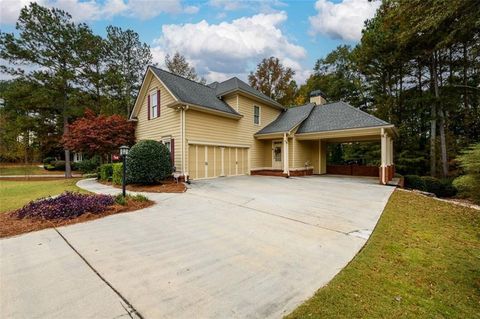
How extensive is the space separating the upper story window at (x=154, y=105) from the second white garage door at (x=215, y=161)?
11.9 ft

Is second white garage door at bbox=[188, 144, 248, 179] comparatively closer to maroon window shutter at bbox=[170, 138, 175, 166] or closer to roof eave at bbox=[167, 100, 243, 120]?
maroon window shutter at bbox=[170, 138, 175, 166]

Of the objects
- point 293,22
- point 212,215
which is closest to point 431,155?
point 293,22

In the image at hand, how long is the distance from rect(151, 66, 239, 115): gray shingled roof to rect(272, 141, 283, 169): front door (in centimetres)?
397

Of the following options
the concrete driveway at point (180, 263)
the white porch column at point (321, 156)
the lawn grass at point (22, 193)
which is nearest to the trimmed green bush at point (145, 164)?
the lawn grass at point (22, 193)

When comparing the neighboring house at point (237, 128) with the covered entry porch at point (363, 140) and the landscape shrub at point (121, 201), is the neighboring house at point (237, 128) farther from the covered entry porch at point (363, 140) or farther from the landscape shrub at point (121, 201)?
the landscape shrub at point (121, 201)

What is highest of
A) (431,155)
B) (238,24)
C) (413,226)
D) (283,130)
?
(238,24)

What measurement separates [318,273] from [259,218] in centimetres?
265

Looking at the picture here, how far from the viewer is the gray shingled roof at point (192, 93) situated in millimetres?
12508

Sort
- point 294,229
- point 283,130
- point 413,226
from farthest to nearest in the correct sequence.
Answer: point 283,130, point 413,226, point 294,229

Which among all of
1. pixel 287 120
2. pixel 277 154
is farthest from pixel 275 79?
pixel 277 154

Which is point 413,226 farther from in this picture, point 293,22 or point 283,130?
point 293,22

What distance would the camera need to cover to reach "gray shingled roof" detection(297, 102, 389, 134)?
12.9 metres

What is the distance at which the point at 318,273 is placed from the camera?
3.24 meters

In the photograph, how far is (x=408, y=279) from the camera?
124 inches
